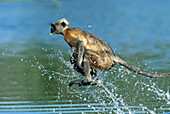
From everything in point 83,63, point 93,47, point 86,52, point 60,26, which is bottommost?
point 83,63

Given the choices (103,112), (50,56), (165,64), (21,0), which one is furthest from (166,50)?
(21,0)

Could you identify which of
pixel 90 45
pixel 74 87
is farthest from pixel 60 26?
pixel 74 87

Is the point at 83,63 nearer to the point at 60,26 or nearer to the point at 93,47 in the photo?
the point at 93,47

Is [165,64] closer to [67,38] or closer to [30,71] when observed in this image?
Result: [30,71]

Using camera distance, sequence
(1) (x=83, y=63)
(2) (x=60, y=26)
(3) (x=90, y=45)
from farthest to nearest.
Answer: (2) (x=60, y=26) < (3) (x=90, y=45) < (1) (x=83, y=63)

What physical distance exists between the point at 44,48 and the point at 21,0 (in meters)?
57.6

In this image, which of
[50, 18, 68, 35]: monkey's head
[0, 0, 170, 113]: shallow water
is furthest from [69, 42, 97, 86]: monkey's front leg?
[50, 18, 68, 35]: monkey's head

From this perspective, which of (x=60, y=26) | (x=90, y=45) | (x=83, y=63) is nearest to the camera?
(x=83, y=63)

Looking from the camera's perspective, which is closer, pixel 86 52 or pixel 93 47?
pixel 86 52

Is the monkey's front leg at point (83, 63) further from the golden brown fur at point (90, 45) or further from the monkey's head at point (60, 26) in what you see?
the monkey's head at point (60, 26)

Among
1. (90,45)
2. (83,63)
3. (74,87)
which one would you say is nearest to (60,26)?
(90,45)

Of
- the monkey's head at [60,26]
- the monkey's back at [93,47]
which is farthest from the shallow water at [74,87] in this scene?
the monkey's head at [60,26]

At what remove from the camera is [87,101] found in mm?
9266

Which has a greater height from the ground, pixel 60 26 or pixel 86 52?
pixel 60 26
